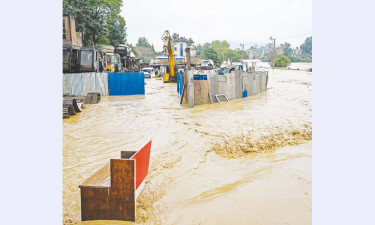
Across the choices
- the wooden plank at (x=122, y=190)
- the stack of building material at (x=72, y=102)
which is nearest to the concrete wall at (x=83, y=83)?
the stack of building material at (x=72, y=102)

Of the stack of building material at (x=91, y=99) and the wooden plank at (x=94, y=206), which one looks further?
the stack of building material at (x=91, y=99)

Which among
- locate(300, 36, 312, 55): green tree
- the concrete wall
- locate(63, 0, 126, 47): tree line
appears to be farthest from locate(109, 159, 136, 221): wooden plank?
locate(300, 36, 312, 55): green tree

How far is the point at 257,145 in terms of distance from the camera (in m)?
5.47

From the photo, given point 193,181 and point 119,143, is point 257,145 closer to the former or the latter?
point 193,181

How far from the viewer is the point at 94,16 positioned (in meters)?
27.4

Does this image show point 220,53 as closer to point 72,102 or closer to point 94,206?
point 72,102

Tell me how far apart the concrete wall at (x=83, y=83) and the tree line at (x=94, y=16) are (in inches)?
557

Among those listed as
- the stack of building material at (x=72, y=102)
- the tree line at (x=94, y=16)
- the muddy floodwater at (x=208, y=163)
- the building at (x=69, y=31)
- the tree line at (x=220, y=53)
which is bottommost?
the muddy floodwater at (x=208, y=163)

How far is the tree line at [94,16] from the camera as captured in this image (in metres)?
25.3

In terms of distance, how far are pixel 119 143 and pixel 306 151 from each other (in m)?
4.48

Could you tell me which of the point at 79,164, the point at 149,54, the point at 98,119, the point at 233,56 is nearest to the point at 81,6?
the point at 98,119

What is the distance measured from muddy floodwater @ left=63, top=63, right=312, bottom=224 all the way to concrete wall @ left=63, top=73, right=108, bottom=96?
5431mm

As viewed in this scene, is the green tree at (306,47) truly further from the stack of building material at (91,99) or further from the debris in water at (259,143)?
the debris in water at (259,143)

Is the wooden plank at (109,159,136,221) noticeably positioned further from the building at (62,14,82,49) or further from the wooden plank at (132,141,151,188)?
the building at (62,14,82,49)
